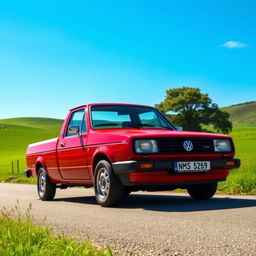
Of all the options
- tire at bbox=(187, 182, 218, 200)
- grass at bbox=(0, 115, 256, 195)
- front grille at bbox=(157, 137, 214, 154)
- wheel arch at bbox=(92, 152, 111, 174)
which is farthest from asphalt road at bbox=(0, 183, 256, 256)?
grass at bbox=(0, 115, 256, 195)

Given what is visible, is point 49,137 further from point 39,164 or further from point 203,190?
point 203,190

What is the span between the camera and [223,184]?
10602 millimetres

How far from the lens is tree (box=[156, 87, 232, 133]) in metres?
64.0

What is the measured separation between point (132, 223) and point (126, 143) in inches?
66.2

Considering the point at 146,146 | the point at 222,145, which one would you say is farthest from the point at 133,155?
the point at 222,145

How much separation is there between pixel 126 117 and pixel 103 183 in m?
1.76

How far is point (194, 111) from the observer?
67.0m

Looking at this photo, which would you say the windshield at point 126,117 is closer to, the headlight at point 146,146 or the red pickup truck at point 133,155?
the red pickup truck at point 133,155

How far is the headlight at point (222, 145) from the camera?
304 inches

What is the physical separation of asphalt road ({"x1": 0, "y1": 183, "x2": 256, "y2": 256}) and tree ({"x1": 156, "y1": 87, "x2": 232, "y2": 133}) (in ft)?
186

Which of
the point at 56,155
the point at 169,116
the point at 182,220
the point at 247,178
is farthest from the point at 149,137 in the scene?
the point at 169,116

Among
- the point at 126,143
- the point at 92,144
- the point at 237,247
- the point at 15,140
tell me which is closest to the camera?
the point at 237,247

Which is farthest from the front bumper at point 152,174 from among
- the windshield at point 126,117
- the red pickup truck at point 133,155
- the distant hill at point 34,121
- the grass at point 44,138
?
the distant hill at point 34,121

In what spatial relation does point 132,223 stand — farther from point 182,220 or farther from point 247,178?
point 247,178
